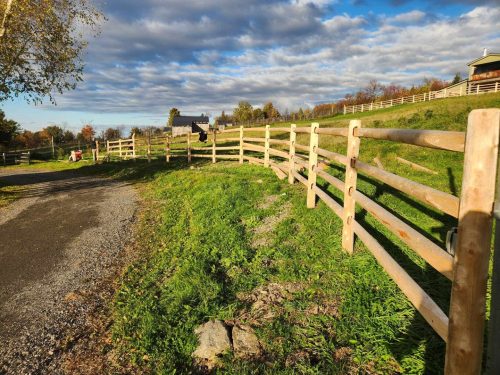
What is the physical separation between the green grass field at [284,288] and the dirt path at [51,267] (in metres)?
0.54

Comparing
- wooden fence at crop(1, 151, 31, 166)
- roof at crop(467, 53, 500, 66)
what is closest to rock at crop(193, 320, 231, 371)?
wooden fence at crop(1, 151, 31, 166)

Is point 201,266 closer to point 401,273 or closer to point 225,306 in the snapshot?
point 225,306

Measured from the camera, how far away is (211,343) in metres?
3.45

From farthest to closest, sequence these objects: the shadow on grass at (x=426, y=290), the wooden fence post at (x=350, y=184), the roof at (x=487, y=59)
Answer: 1. the roof at (x=487, y=59)
2. the wooden fence post at (x=350, y=184)
3. the shadow on grass at (x=426, y=290)

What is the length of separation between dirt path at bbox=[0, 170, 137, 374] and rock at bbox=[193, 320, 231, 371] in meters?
1.38

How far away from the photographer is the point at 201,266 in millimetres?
5047

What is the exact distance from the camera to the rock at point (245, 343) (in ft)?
10.7

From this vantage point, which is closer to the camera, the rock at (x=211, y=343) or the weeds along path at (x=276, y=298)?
the weeds along path at (x=276, y=298)

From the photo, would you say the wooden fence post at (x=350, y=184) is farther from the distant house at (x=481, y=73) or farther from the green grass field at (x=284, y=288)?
the distant house at (x=481, y=73)

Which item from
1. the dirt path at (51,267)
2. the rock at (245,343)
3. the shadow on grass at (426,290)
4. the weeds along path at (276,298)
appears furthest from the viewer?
the dirt path at (51,267)

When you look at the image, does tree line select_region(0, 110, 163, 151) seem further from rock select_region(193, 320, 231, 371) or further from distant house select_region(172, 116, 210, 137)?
rock select_region(193, 320, 231, 371)

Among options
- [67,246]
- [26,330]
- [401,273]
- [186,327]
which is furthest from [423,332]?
[67,246]

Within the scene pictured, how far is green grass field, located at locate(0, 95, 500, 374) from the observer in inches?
120

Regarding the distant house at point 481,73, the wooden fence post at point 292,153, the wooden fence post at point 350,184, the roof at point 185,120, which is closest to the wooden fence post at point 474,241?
the wooden fence post at point 350,184
